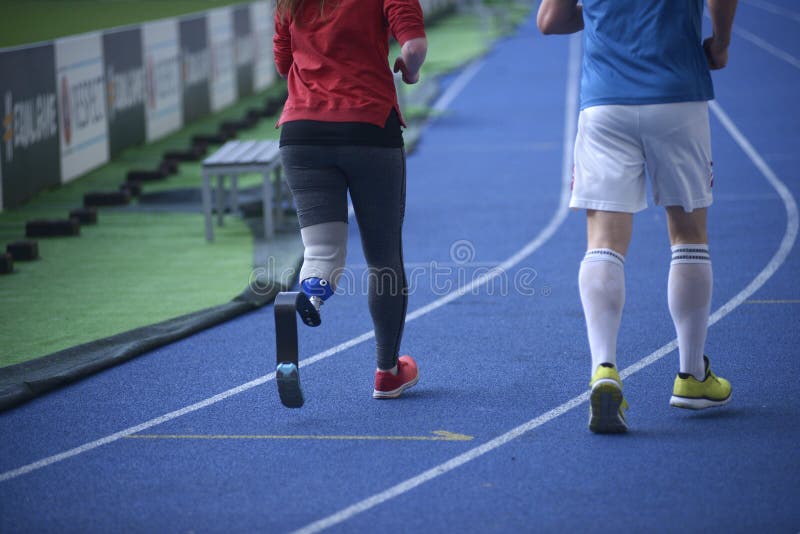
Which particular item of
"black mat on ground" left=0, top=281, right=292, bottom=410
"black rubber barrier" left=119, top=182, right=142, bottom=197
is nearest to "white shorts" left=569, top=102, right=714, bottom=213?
"black mat on ground" left=0, top=281, right=292, bottom=410

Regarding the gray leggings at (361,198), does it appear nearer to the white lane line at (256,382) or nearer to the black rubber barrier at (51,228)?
the white lane line at (256,382)

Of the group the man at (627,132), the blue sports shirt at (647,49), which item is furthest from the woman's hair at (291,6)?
the blue sports shirt at (647,49)

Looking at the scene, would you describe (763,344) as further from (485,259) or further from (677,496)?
(485,259)

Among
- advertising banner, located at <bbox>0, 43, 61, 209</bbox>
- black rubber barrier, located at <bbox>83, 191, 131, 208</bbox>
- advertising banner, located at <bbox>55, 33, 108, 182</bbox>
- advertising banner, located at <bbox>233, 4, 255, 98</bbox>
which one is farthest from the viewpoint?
advertising banner, located at <bbox>233, 4, 255, 98</bbox>

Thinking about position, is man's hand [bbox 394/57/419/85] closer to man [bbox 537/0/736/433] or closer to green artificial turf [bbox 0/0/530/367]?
man [bbox 537/0/736/433]

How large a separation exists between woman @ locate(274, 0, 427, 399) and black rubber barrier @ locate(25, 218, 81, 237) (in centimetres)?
503

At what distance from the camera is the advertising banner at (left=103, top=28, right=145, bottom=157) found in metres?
13.3

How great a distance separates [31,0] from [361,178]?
932 inches

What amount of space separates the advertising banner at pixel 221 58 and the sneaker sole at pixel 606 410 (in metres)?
14.5

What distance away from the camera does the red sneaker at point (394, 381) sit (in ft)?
15.9

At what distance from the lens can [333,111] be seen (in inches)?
175

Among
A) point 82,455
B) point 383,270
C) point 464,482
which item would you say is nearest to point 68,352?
point 82,455

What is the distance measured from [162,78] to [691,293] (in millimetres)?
12084

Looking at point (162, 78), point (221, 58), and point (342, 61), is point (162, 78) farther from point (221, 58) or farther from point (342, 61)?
point (342, 61)
